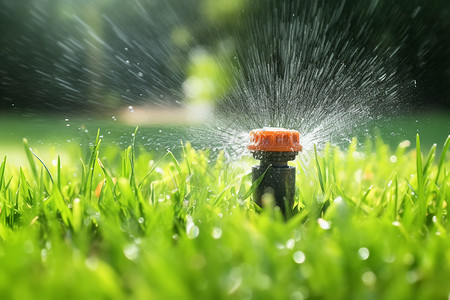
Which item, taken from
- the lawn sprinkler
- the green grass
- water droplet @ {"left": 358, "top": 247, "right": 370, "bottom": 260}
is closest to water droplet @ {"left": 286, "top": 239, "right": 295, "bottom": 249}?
the green grass

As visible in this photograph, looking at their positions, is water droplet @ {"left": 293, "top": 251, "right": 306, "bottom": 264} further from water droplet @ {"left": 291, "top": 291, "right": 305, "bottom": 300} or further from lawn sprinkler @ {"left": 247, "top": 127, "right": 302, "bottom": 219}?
lawn sprinkler @ {"left": 247, "top": 127, "right": 302, "bottom": 219}

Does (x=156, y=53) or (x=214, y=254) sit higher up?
(x=156, y=53)

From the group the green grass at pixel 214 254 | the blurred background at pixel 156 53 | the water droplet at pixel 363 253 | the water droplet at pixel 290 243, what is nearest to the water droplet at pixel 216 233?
the green grass at pixel 214 254

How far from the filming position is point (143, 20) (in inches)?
300

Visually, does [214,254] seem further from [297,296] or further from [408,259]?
[408,259]

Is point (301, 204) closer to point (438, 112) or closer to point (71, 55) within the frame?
point (438, 112)

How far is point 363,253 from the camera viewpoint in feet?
2.69

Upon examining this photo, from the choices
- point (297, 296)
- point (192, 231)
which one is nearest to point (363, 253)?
point (297, 296)

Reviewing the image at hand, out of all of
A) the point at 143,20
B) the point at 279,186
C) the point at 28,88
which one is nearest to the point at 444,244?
the point at 279,186

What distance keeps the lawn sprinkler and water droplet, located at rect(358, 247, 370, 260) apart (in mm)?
488

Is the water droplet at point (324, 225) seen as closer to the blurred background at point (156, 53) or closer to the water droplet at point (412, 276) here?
the water droplet at point (412, 276)

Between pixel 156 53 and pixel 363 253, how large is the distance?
7.44m

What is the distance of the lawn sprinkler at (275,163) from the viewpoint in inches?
51.6

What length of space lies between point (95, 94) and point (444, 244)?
862cm
